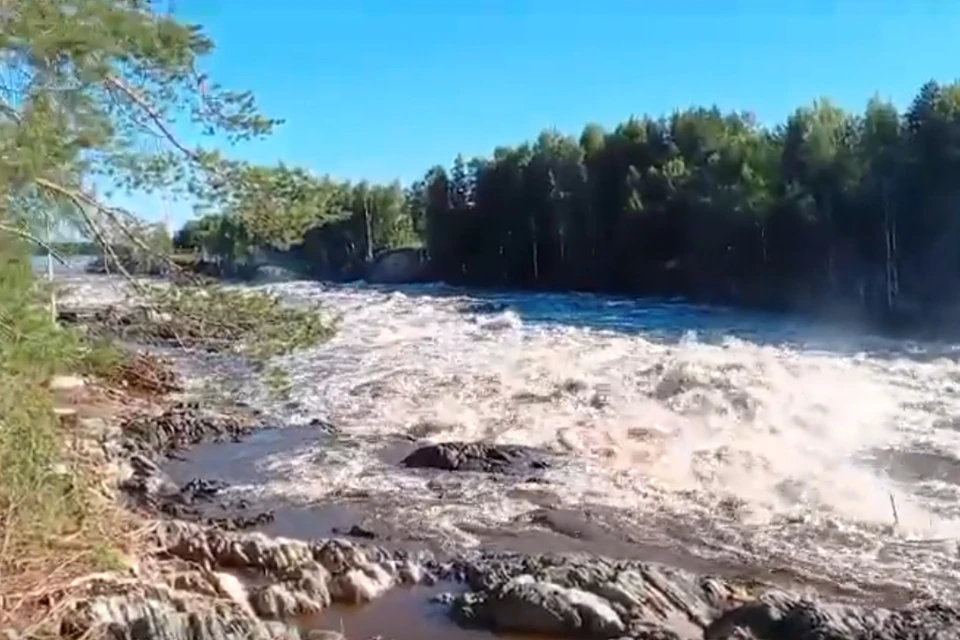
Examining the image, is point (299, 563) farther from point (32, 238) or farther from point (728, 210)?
point (728, 210)

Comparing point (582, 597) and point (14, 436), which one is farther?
point (582, 597)

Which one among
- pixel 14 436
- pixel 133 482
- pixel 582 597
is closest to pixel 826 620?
pixel 582 597

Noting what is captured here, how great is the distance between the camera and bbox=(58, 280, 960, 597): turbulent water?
9.66 m

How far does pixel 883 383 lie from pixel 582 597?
34.8ft

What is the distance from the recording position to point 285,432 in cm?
1480

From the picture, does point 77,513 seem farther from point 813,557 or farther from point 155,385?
point 155,385

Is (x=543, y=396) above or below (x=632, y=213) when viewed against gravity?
below

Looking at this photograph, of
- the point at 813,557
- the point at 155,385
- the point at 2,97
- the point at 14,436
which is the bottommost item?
the point at 813,557

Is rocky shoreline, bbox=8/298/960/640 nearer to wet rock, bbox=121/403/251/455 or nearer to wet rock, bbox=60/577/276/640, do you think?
wet rock, bbox=60/577/276/640

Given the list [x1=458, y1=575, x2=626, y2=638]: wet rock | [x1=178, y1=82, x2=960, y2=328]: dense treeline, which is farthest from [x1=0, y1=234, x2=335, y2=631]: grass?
[x1=178, y1=82, x2=960, y2=328]: dense treeline

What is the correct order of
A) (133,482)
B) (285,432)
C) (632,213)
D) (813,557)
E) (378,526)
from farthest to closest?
(632,213)
(285,432)
(133,482)
(378,526)
(813,557)

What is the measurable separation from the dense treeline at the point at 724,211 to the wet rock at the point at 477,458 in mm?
7102

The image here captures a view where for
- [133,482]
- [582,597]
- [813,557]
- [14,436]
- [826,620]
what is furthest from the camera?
[133,482]

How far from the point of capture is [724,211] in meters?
34.7
